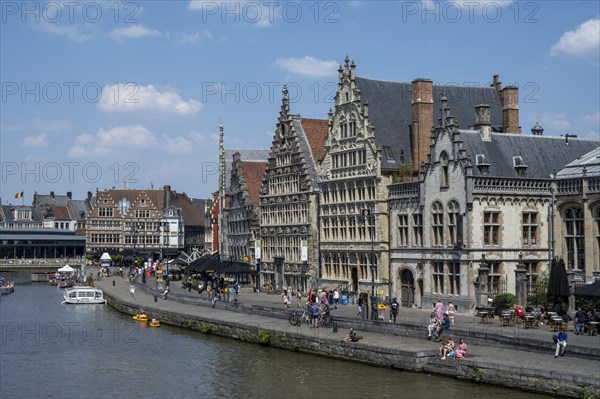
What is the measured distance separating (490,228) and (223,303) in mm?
19204

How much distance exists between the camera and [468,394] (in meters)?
29.8

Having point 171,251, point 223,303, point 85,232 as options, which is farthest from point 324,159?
point 85,232

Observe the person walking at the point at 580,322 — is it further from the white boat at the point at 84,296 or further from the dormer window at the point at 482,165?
the white boat at the point at 84,296

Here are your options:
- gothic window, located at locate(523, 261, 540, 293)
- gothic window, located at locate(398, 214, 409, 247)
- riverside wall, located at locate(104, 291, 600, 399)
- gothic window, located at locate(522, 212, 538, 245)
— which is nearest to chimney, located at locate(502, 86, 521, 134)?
gothic window, located at locate(398, 214, 409, 247)

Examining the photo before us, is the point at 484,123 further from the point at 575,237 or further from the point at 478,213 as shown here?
the point at 575,237

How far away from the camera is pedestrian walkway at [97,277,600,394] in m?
29.7

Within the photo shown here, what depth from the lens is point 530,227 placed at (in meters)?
49.2

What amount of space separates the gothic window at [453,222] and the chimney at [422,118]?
8526mm

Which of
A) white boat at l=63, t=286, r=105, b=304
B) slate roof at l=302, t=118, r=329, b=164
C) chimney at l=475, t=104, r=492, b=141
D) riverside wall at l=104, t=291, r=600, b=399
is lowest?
riverside wall at l=104, t=291, r=600, b=399

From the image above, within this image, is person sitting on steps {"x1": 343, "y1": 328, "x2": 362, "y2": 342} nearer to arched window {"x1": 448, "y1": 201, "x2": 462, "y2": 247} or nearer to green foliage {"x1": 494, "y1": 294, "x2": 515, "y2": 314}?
green foliage {"x1": 494, "y1": 294, "x2": 515, "y2": 314}

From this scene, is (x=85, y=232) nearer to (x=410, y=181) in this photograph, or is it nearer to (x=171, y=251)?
(x=171, y=251)

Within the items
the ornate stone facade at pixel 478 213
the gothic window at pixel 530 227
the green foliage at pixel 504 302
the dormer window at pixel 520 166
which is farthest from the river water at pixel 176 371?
the dormer window at pixel 520 166

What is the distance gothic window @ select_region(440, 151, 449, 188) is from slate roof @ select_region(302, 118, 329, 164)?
17.3 m

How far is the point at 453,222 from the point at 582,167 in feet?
26.4
